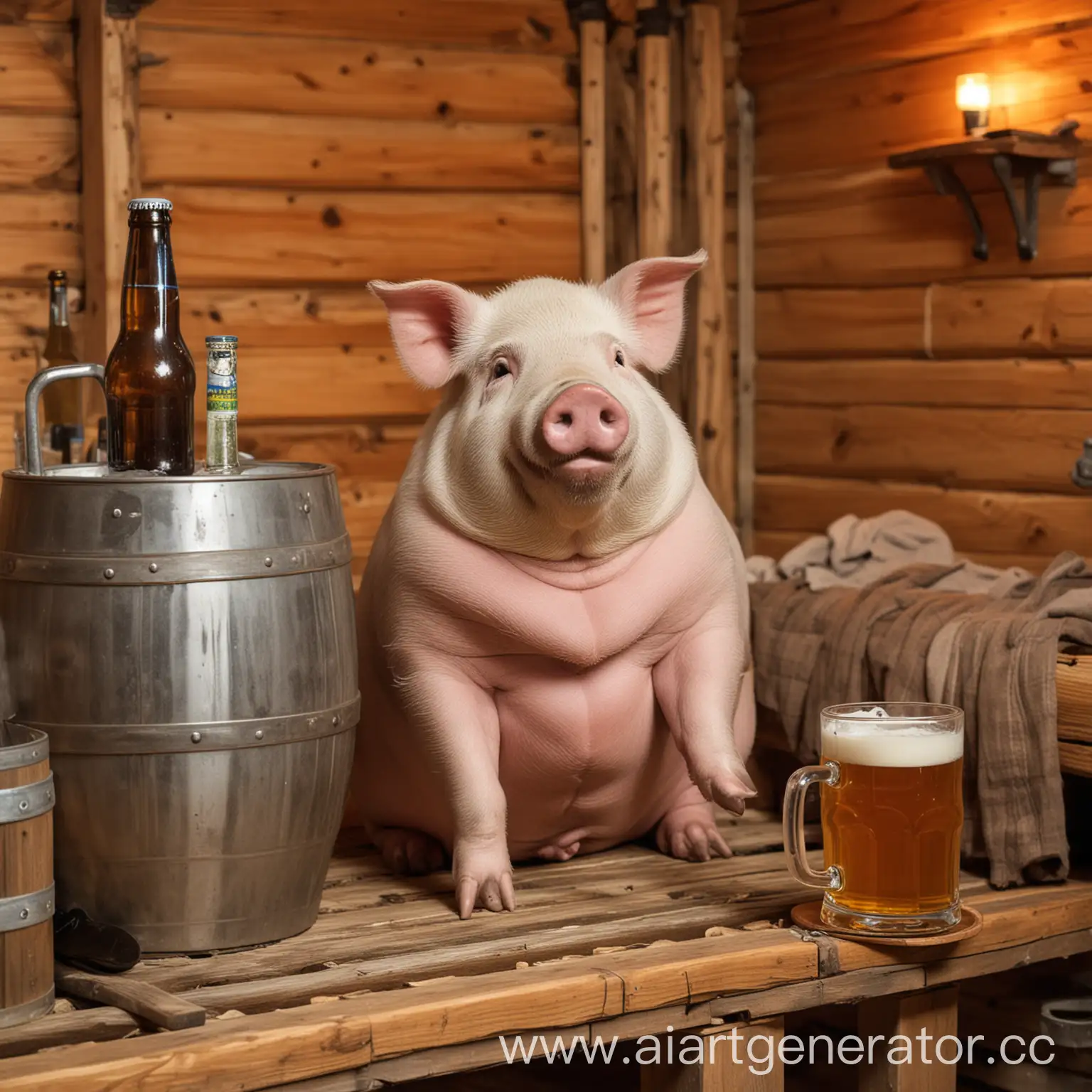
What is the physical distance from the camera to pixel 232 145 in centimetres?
349

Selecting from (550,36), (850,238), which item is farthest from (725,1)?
(850,238)

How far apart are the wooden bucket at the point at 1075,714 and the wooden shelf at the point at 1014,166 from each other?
3.66 ft

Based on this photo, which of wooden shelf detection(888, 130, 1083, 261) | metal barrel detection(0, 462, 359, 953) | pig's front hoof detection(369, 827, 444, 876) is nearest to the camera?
metal barrel detection(0, 462, 359, 953)

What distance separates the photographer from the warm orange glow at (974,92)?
3.05 metres

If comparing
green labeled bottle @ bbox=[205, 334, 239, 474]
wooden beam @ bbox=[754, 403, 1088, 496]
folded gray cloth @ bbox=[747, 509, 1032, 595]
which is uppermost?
green labeled bottle @ bbox=[205, 334, 239, 474]

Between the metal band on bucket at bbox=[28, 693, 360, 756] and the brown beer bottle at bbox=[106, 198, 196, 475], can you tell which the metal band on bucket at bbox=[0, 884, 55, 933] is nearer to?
the metal band on bucket at bbox=[28, 693, 360, 756]

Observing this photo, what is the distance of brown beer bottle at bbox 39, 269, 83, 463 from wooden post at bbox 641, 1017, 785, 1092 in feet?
4.74

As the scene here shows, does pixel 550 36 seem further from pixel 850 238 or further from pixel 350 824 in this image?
pixel 350 824

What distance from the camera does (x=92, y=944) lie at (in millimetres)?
1710

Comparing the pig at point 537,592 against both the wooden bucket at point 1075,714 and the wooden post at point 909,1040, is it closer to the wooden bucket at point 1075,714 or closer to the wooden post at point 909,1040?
the wooden post at point 909,1040

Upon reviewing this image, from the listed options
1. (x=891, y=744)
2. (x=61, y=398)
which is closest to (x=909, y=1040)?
(x=891, y=744)

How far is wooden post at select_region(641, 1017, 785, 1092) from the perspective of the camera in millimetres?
1781

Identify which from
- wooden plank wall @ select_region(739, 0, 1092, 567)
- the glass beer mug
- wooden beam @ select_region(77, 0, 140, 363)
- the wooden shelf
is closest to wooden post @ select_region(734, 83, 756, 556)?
wooden plank wall @ select_region(739, 0, 1092, 567)

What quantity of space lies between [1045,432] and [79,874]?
2.04 metres
